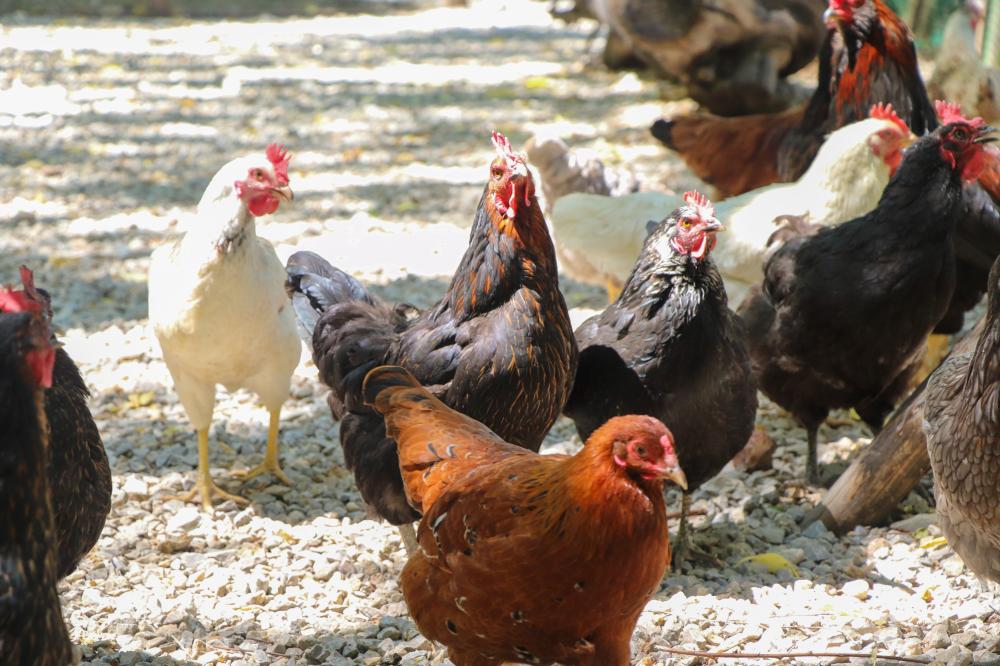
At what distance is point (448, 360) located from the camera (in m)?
3.61

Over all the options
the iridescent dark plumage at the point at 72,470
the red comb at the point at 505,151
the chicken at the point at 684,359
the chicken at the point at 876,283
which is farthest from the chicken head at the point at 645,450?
the chicken at the point at 876,283

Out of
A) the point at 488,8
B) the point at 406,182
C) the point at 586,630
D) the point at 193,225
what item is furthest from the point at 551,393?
the point at 488,8

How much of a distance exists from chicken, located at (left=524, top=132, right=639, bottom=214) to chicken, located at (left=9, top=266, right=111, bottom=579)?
356 cm

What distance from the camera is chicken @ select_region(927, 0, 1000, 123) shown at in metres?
7.04

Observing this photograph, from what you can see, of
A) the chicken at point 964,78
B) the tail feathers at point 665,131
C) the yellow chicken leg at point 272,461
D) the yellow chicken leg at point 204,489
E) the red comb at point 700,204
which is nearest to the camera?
the red comb at point 700,204

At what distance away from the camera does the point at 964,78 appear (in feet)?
23.6

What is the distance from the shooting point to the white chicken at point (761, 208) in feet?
16.3

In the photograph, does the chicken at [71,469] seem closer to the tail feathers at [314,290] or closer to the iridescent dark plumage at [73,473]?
the iridescent dark plumage at [73,473]

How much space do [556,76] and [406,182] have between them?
447 cm

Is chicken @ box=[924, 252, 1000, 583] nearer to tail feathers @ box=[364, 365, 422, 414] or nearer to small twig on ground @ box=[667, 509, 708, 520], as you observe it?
small twig on ground @ box=[667, 509, 708, 520]

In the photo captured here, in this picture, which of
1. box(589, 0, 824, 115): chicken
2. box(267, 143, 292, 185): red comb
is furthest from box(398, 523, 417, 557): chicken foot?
box(589, 0, 824, 115): chicken

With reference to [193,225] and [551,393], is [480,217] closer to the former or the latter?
[551,393]

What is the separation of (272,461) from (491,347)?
5.28ft

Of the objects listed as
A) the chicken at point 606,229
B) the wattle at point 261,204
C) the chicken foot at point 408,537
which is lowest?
the chicken foot at point 408,537
